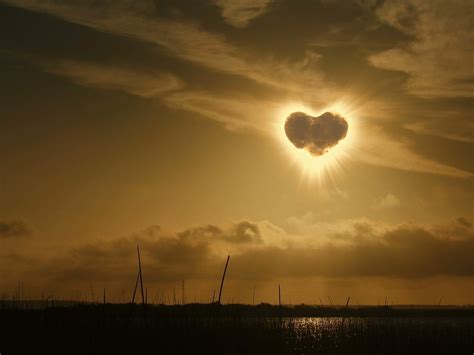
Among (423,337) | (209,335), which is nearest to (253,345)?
(209,335)

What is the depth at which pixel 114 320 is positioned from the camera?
102 ft

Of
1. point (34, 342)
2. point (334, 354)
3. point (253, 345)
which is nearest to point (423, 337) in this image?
point (334, 354)

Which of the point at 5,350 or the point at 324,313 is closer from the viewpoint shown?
the point at 5,350

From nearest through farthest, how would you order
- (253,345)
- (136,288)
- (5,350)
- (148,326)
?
(5,350) < (253,345) < (148,326) < (136,288)

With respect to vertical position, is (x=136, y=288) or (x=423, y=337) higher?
(x=136, y=288)

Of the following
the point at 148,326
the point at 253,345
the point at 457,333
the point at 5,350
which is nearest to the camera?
the point at 5,350

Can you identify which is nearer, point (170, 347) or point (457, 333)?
point (170, 347)

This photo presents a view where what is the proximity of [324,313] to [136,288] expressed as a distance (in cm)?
7751

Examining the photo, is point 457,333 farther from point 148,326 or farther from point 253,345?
point 148,326

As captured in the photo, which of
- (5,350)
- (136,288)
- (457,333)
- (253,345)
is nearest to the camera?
(5,350)

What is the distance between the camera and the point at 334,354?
96.6 ft

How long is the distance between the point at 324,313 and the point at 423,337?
8784cm

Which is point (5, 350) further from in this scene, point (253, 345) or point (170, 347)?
point (253, 345)

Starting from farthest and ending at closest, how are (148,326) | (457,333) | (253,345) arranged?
(457,333)
(148,326)
(253,345)
